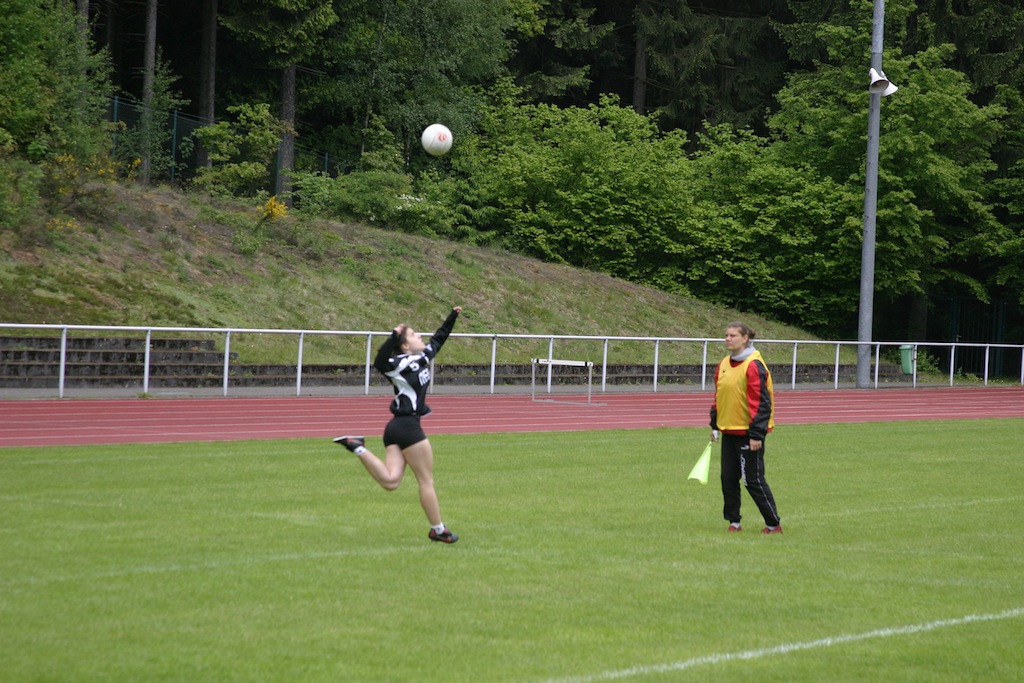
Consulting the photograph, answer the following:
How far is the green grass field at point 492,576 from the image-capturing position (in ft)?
20.5

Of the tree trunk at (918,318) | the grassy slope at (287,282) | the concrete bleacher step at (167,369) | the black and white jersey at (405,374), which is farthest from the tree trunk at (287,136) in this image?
the black and white jersey at (405,374)

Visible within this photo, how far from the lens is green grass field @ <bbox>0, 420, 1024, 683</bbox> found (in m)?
6.26

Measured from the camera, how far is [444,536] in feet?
31.2

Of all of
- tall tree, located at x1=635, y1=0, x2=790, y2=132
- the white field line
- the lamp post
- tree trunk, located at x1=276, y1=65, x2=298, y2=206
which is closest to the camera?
the white field line

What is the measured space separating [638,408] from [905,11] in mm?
24767

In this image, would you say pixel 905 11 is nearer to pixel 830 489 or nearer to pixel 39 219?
pixel 39 219

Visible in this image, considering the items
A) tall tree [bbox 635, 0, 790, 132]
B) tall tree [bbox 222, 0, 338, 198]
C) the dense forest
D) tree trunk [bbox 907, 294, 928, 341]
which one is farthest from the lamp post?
tall tree [bbox 635, 0, 790, 132]

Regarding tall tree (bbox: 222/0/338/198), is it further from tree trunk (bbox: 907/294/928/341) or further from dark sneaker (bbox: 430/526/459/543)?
dark sneaker (bbox: 430/526/459/543)

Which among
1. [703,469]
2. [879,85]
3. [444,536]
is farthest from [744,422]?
[879,85]

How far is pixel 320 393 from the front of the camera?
25234mm

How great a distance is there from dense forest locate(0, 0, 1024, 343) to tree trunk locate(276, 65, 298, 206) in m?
0.09

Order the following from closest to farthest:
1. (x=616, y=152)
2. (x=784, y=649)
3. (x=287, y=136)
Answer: (x=784, y=649), (x=287, y=136), (x=616, y=152)

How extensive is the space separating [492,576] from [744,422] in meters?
3.13

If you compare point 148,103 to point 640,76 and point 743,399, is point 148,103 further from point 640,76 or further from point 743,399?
point 743,399
